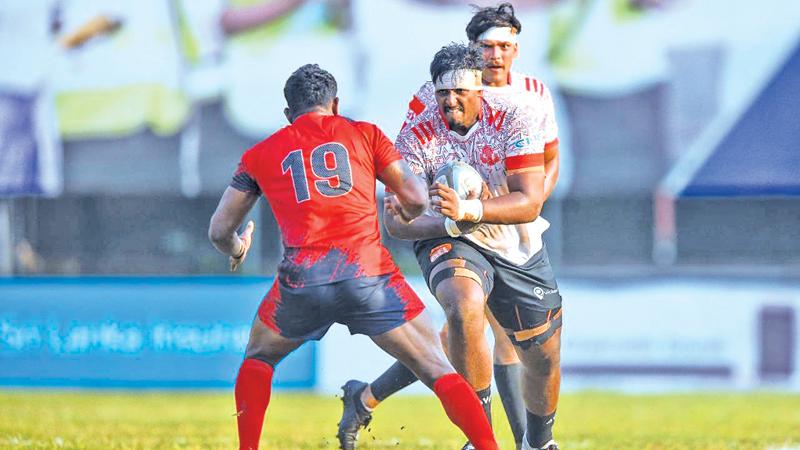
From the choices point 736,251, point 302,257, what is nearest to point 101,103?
point 736,251

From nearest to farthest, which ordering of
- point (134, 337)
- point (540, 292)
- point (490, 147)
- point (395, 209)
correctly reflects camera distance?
point (395, 209), point (490, 147), point (540, 292), point (134, 337)

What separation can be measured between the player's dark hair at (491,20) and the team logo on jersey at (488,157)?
36.1 inches

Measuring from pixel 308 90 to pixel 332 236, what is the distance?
0.65 metres

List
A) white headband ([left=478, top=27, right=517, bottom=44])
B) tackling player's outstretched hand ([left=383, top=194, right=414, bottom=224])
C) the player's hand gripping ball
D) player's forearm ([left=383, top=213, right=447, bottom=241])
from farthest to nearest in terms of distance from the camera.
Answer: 1. white headband ([left=478, top=27, right=517, bottom=44])
2. player's forearm ([left=383, top=213, right=447, bottom=241])
3. the player's hand gripping ball
4. tackling player's outstretched hand ([left=383, top=194, right=414, bottom=224])

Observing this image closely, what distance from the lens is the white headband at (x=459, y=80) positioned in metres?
6.69

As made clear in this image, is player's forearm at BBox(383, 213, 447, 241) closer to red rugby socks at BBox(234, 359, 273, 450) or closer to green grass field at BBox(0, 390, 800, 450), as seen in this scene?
red rugby socks at BBox(234, 359, 273, 450)

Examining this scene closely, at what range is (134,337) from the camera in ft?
46.6

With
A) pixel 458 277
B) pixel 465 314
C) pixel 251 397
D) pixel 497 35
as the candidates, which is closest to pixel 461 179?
pixel 458 277

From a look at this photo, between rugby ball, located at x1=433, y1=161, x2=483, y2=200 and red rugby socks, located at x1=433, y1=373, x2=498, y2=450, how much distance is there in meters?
0.87

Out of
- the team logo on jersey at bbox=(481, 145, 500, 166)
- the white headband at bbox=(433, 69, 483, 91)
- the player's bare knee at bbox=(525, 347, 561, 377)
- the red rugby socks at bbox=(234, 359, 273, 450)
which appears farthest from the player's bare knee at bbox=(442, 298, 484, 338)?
the white headband at bbox=(433, 69, 483, 91)

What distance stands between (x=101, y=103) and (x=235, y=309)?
3458 mm

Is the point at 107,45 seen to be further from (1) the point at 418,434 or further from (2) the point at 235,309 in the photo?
(1) the point at 418,434

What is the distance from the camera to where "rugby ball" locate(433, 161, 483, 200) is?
6605mm

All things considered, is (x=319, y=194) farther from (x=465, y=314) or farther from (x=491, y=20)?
(x=491, y=20)
